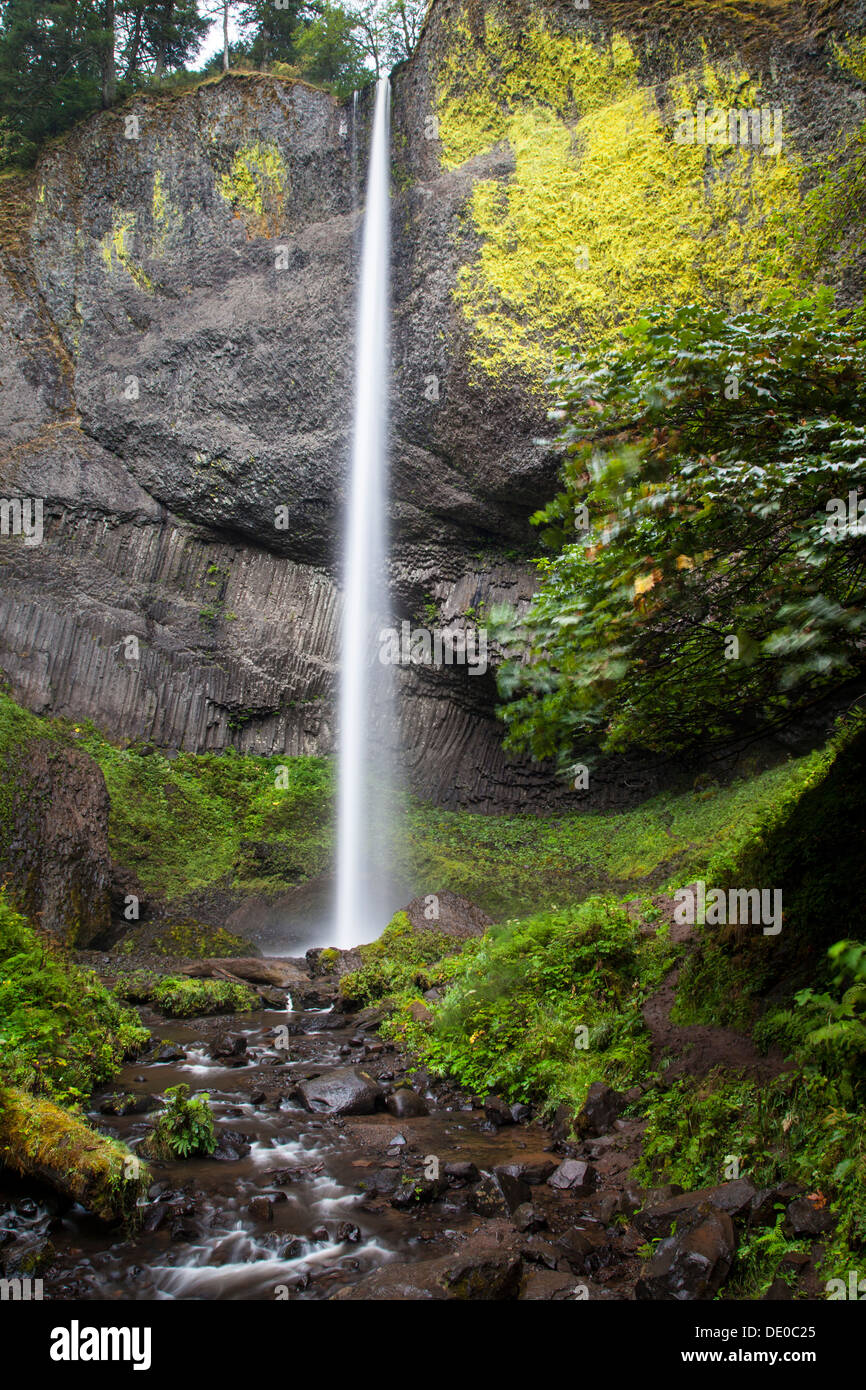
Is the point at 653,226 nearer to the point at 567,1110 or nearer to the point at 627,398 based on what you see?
the point at 627,398

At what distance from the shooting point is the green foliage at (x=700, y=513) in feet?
13.4

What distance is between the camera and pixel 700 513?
423 centimetres

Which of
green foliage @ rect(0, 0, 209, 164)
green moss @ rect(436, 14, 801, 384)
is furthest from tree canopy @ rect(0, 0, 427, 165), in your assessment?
green moss @ rect(436, 14, 801, 384)

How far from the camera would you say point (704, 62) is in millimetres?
19516

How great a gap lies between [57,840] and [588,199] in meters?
18.8

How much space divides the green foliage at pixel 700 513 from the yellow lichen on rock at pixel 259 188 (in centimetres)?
2218

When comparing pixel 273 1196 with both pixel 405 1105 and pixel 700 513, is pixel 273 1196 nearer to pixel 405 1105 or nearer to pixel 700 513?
pixel 405 1105

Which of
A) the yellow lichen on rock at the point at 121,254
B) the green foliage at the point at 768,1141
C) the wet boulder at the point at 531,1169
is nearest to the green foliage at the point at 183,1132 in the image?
the wet boulder at the point at 531,1169

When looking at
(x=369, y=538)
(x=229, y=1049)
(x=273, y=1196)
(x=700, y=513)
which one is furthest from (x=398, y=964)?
(x=369, y=538)

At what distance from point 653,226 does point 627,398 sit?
17.9 metres

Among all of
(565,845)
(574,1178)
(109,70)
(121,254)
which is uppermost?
(109,70)

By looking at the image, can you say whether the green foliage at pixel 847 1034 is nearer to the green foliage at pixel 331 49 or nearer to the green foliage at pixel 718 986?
the green foliage at pixel 718 986

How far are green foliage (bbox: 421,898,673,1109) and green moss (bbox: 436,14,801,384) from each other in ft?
50.7

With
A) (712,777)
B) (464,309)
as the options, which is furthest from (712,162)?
(712,777)
